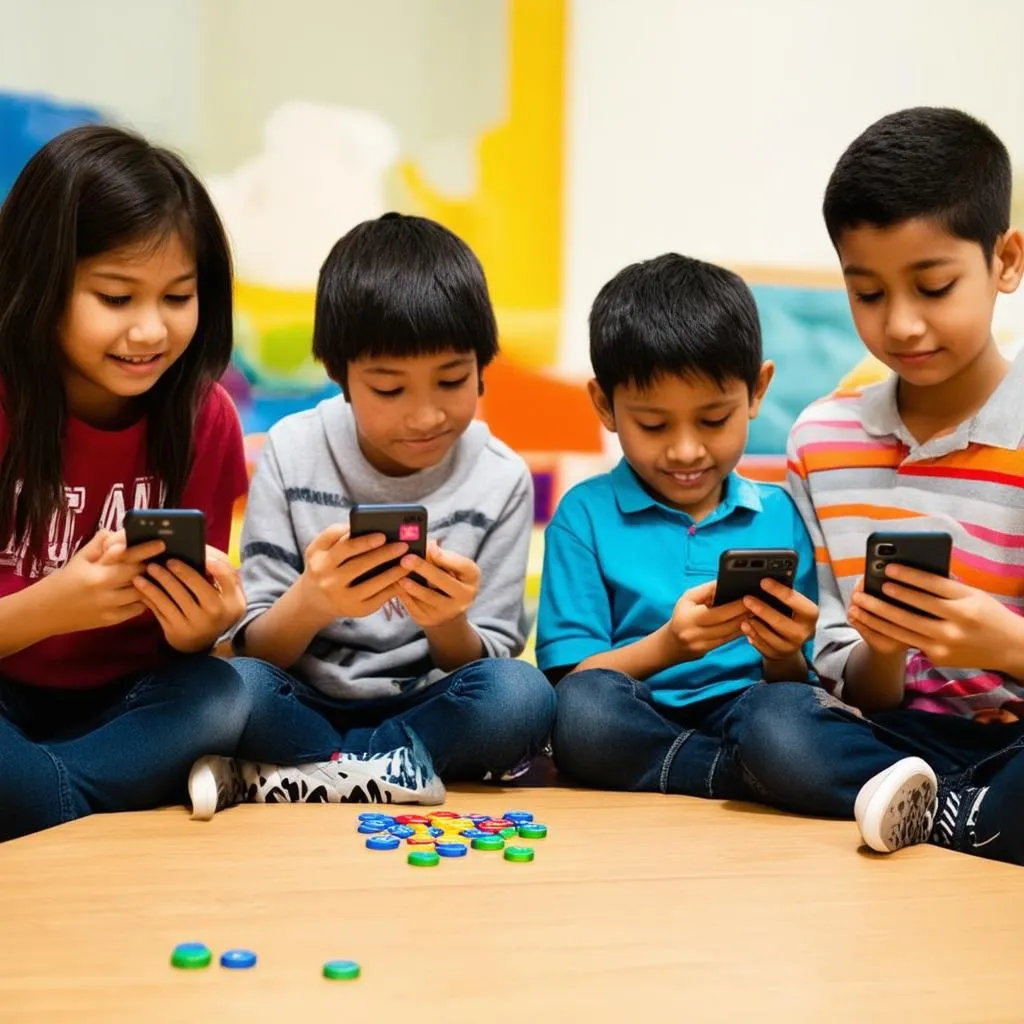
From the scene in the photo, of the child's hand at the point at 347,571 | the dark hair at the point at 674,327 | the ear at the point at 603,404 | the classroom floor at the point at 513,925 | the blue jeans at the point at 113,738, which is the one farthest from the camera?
the ear at the point at 603,404

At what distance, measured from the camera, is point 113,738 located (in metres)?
1.53

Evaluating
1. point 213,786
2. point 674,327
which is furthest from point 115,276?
point 674,327

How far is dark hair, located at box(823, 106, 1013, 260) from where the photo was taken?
1619 mm

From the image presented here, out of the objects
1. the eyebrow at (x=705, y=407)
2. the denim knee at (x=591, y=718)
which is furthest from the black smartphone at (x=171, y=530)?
the eyebrow at (x=705, y=407)

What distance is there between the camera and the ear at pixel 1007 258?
1697mm

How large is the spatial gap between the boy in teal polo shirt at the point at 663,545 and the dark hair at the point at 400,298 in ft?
→ 0.64

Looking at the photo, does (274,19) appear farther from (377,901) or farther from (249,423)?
(377,901)

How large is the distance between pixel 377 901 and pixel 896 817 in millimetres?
529

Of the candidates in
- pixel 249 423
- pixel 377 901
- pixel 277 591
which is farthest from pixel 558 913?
pixel 249 423

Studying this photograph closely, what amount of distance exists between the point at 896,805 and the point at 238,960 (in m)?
0.69

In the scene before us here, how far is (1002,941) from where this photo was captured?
44.0 inches

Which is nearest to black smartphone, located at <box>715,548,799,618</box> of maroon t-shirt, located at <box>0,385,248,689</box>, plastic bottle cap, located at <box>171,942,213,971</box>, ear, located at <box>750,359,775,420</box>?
ear, located at <box>750,359,775,420</box>

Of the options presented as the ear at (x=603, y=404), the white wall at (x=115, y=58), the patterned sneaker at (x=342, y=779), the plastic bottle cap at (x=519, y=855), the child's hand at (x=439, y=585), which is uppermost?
the white wall at (x=115, y=58)

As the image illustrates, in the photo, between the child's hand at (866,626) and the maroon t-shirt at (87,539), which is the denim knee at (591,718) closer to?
the child's hand at (866,626)
